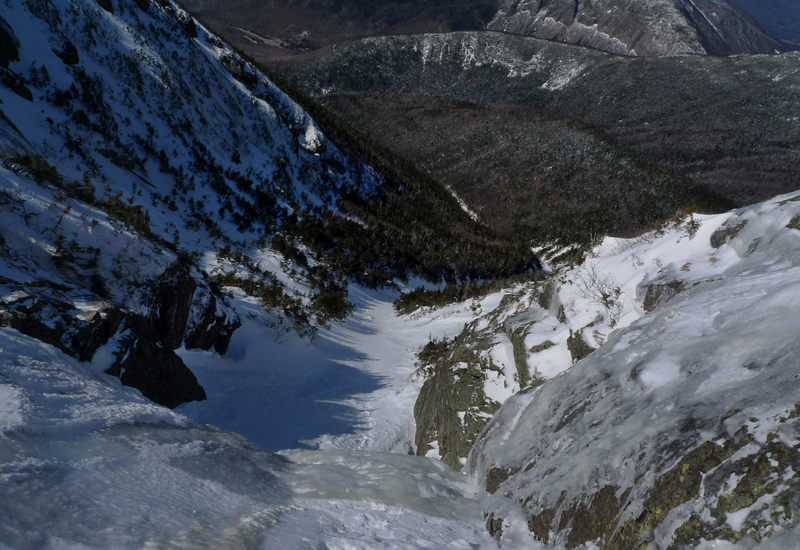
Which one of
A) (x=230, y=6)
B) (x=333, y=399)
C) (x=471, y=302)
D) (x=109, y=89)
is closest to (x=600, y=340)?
(x=333, y=399)

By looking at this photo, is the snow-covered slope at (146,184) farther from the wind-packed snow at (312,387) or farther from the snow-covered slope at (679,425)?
the snow-covered slope at (679,425)

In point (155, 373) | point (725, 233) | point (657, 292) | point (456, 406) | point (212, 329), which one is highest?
point (725, 233)

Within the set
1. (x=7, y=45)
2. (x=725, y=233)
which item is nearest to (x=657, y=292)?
(x=725, y=233)

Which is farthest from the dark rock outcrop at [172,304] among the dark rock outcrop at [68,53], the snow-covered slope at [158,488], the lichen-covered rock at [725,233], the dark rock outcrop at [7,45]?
the dark rock outcrop at [68,53]

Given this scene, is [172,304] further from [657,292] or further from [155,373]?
[657,292]

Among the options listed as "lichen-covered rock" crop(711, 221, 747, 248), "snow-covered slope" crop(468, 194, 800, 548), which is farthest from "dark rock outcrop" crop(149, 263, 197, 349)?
"lichen-covered rock" crop(711, 221, 747, 248)

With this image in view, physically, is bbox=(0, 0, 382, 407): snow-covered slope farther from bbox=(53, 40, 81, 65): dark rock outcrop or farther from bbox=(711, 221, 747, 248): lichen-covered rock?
bbox=(711, 221, 747, 248): lichen-covered rock

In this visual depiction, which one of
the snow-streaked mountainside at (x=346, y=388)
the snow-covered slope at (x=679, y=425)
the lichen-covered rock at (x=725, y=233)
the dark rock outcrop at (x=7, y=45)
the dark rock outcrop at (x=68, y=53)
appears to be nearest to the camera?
the snow-covered slope at (x=679, y=425)
